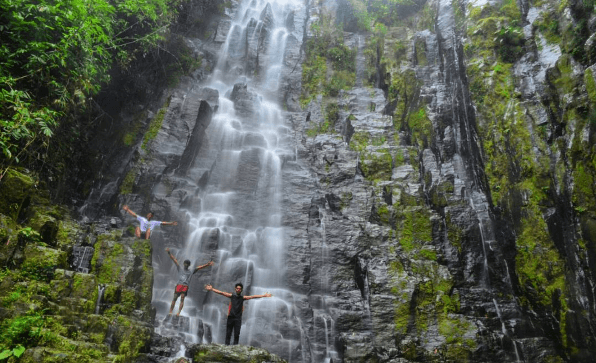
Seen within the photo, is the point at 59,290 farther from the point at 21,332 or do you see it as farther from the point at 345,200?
the point at 345,200

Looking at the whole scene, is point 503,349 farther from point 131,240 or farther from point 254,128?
point 254,128

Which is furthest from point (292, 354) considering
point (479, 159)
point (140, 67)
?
point (140, 67)

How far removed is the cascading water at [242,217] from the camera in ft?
36.3

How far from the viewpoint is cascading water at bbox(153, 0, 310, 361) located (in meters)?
11.1

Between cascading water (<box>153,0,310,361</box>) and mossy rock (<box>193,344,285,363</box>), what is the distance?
2.45 meters

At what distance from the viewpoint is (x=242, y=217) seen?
14781 millimetres

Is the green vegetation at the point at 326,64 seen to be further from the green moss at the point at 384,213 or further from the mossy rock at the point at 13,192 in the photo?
the mossy rock at the point at 13,192

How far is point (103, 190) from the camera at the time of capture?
14.8m

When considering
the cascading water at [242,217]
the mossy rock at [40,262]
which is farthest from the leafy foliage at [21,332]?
the cascading water at [242,217]

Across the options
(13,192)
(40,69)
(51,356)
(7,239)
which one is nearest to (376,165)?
(40,69)

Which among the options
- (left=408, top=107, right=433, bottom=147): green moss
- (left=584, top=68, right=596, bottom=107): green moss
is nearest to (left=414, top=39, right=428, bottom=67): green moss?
(left=408, top=107, right=433, bottom=147): green moss

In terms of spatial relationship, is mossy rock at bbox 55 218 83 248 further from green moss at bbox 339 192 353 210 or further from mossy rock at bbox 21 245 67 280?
green moss at bbox 339 192 353 210

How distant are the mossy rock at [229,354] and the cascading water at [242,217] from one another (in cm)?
245

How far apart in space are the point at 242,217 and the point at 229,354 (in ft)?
25.1
